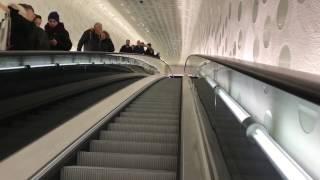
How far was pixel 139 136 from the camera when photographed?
518 centimetres

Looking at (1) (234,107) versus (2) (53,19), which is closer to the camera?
(1) (234,107)

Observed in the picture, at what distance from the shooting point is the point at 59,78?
7.22 metres

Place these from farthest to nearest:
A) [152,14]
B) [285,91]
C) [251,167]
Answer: [152,14] < [251,167] < [285,91]

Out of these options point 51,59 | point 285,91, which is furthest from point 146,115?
point 285,91

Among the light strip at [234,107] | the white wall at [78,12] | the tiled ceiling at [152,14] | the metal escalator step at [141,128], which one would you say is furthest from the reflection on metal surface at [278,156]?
the tiled ceiling at [152,14]

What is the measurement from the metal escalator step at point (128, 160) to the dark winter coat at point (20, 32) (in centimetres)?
319

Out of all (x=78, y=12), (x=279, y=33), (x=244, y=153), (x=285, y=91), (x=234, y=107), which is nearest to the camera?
(x=285, y=91)

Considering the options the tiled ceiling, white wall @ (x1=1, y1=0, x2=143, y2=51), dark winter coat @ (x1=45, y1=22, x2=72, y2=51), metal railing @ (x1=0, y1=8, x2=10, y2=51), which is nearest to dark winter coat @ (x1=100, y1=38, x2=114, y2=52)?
dark winter coat @ (x1=45, y1=22, x2=72, y2=51)

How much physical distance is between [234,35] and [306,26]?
5.23 meters

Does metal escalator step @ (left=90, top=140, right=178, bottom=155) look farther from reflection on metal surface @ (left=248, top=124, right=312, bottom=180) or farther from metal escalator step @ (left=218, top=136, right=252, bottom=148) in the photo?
reflection on metal surface @ (left=248, top=124, right=312, bottom=180)

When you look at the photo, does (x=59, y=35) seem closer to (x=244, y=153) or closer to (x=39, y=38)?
(x=39, y=38)

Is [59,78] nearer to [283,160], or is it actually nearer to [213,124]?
[213,124]

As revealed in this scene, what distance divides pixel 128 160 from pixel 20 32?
3.67 metres

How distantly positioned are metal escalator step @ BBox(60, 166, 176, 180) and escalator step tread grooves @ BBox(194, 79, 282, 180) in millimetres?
484
